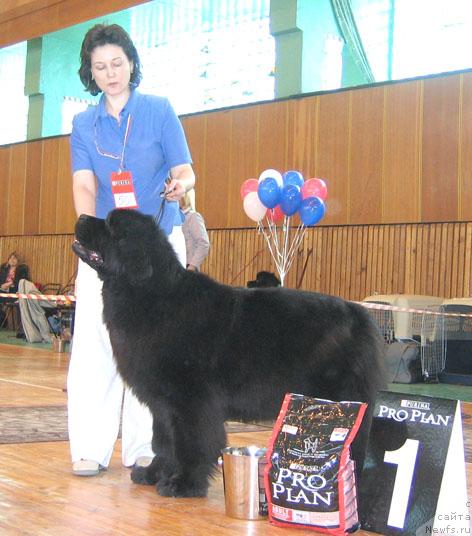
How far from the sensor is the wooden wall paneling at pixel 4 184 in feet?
57.7

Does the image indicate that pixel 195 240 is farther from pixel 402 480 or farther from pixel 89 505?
pixel 402 480

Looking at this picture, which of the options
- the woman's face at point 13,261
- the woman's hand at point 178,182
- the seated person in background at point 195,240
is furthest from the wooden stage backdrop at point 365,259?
the woman's hand at point 178,182

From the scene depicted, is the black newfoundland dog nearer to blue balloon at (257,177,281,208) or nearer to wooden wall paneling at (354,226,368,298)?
blue balloon at (257,177,281,208)

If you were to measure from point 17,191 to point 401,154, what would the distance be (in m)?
9.72

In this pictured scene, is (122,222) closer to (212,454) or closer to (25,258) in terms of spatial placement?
(212,454)

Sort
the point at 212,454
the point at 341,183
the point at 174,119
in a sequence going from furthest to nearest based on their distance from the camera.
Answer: the point at 341,183 → the point at 174,119 → the point at 212,454

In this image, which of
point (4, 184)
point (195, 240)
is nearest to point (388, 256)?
point (195, 240)

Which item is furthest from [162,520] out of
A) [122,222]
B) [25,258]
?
[25,258]

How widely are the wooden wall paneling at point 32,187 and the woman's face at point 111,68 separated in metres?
13.8

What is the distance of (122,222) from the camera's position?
3002 mm

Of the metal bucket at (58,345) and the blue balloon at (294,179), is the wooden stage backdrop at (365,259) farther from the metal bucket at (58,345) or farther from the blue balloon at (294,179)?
the metal bucket at (58,345)

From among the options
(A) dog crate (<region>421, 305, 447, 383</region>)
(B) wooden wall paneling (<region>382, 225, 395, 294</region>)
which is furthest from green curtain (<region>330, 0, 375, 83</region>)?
(A) dog crate (<region>421, 305, 447, 383</region>)

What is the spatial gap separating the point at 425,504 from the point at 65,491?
1.45 m

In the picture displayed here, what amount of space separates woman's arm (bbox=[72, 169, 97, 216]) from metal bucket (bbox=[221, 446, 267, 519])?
55.4 inches
